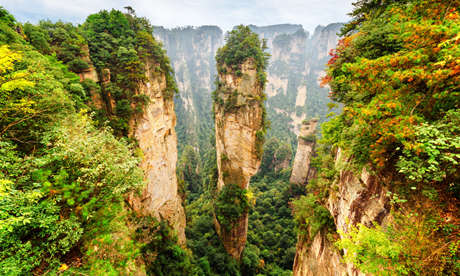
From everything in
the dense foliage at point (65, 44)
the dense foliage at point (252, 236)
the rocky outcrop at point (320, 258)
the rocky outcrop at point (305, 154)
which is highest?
the dense foliage at point (65, 44)

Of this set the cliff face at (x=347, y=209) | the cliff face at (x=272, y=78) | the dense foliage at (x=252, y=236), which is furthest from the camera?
the cliff face at (x=272, y=78)

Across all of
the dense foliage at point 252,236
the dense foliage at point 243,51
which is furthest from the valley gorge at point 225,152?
the dense foliage at point 252,236

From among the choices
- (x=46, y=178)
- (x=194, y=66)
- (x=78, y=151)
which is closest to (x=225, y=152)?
(x=78, y=151)

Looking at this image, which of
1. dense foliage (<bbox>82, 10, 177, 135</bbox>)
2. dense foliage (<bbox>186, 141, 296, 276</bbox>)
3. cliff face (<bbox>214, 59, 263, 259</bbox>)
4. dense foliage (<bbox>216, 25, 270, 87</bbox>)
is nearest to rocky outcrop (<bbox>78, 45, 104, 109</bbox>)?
dense foliage (<bbox>82, 10, 177, 135</bbox>)

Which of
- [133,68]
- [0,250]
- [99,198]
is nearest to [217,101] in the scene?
[133,68]

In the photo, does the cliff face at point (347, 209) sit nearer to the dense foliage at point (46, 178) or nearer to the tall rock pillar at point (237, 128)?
the dense foliage at point (46, 178)

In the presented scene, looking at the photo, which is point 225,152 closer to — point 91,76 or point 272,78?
point 91,76

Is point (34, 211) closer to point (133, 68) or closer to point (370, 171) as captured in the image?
point (370, 171)

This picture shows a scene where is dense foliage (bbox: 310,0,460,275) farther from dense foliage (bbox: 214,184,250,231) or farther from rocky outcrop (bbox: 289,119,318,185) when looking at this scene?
rocky outcrop (bbox: 289,119,318,185)

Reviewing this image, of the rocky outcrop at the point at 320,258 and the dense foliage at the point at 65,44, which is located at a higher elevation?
the dense foliage at the point at 65,44

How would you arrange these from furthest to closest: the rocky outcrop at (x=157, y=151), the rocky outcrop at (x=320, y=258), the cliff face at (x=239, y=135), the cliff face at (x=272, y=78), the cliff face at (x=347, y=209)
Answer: the cliff face at (x=272, y=78), the cliff face at (x=239, y=135), the rocky outcrop at (x=157, y=151), the rocky outcrop at (x=320, y=258), the cliff face at (x=347, y=209)
